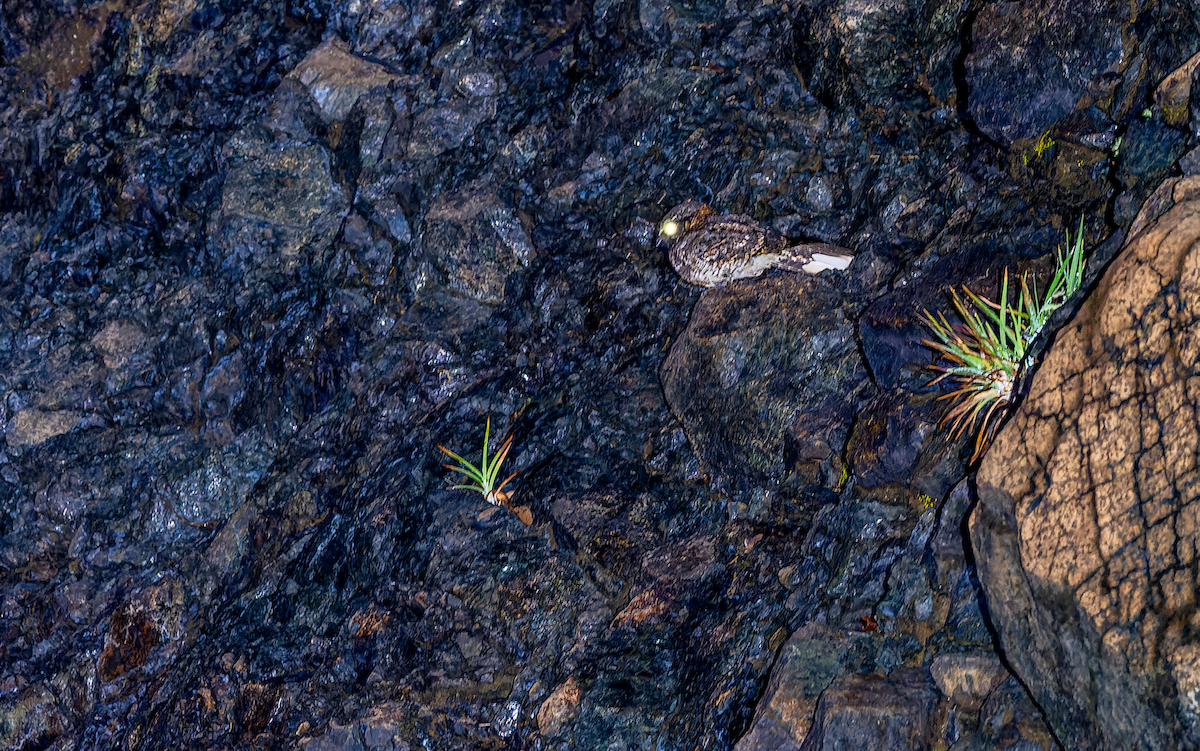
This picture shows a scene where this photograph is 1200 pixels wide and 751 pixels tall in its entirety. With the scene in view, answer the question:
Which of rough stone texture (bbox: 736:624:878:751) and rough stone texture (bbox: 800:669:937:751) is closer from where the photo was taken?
rough stone texture (bbox: 800:669:937:751)

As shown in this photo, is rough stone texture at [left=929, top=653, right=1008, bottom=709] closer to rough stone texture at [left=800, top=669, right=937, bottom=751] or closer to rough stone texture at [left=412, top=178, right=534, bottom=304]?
rough stone texture at [left=800, top=669, right=937, bottom=751]

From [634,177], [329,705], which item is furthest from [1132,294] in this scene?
[329,705]

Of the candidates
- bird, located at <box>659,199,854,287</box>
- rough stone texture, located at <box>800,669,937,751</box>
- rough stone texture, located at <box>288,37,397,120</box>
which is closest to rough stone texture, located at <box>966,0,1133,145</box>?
bird, located at <box>659,199,854,287</box>

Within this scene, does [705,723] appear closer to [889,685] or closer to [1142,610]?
[889,685]

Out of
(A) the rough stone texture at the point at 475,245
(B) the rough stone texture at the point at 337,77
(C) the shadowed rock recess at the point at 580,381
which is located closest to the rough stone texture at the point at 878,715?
(C) the shadowed rock recess at the point at 580,381

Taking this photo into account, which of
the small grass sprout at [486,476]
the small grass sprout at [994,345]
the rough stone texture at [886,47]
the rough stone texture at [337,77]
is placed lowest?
the small grass sprout at [486,476]

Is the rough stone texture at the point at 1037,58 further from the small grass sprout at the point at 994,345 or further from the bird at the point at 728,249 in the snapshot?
the bird at the point at 728,249
